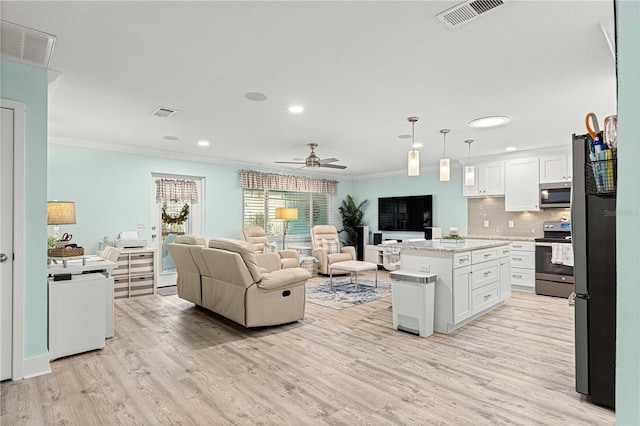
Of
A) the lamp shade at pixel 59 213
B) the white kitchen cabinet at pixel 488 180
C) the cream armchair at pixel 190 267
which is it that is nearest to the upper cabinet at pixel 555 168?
the white kitchen cabinet at pixel 488 180

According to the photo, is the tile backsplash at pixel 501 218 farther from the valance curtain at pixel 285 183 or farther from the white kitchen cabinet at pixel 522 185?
the valance curtain at pixel 285 183

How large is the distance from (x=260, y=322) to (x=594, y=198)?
10.3 feet

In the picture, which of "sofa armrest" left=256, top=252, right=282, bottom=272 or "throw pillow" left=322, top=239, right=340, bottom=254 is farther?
"throw pillow" left=322, top=239, right=340, bottom=254

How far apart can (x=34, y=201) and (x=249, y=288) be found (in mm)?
1994

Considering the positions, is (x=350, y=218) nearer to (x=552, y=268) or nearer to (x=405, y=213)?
(x=405, y=213)

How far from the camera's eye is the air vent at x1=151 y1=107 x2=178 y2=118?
12.9ft

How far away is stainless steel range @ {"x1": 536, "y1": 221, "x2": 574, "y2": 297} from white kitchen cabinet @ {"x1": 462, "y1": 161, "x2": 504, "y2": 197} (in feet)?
3.63

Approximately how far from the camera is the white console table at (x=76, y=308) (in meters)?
3.10

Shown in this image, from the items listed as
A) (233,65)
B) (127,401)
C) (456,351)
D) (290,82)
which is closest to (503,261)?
(456,351)

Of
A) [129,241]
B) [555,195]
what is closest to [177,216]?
[129,241]

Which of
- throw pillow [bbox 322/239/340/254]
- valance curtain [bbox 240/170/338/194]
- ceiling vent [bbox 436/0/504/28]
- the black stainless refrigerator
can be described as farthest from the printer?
the black stainless refrigerator

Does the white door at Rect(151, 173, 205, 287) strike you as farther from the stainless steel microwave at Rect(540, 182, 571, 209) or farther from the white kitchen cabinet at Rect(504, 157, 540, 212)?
the stainless steel microwave at Rect(540, 182, 571, 209)

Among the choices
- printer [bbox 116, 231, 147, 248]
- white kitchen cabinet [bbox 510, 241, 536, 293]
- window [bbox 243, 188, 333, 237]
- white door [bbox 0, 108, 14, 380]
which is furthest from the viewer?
window [bbox 243, 188, 333, 237]

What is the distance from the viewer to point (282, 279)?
3994 millimetres
